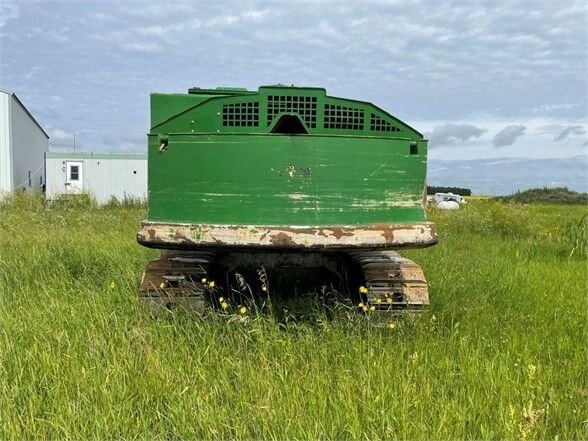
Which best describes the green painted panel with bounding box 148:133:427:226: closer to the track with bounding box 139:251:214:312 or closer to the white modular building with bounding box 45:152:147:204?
the track with bounding box 139:251:214:312

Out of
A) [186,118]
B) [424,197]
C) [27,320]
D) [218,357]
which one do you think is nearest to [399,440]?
[218,357]

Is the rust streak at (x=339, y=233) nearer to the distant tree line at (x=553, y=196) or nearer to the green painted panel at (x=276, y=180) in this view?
the green painted panel at (x=276, y=180)

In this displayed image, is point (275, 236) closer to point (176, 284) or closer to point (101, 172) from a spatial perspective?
point (176, 284)

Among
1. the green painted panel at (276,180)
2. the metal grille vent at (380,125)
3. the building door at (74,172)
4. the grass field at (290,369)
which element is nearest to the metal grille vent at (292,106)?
the green painted panel at (276,180)

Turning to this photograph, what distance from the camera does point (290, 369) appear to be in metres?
3.02

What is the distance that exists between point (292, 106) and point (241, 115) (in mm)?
319

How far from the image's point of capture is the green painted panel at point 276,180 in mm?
3357

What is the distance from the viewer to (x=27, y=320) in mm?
3816

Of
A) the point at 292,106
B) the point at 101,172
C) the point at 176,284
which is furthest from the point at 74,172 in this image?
the point at 292,106

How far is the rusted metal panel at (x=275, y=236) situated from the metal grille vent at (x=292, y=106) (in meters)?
0.67

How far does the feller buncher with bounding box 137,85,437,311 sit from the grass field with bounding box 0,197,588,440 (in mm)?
460

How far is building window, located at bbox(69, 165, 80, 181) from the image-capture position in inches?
1137

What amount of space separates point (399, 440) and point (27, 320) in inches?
103

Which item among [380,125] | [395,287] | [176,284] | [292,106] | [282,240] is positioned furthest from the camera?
[176,284]
